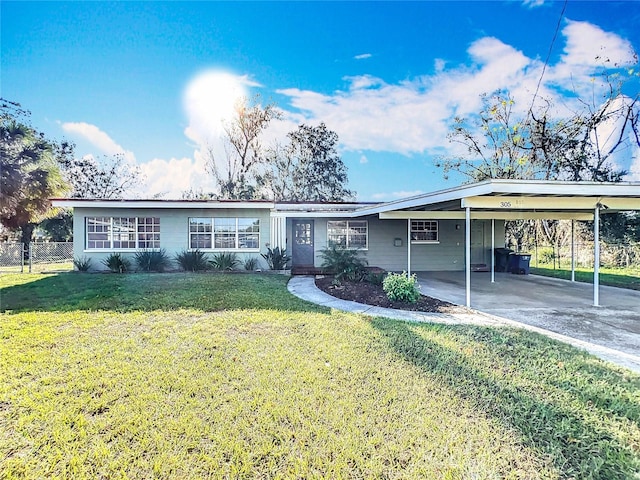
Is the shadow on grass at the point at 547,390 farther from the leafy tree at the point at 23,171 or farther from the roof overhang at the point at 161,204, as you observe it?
the leafy tree at the point at 23,171

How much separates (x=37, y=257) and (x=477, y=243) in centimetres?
2002

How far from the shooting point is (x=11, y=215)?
1425cm

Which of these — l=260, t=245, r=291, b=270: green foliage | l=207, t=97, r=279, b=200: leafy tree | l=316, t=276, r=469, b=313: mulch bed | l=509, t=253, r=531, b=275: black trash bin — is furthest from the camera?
l=207, t=97, r=279, b=200: leafy tree

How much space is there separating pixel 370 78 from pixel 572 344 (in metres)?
15.2

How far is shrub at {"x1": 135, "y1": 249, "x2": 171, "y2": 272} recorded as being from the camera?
12.1 metres

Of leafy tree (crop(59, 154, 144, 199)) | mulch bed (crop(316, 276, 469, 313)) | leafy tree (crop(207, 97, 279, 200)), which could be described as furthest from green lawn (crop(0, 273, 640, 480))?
leafy tree (crop(59, 154, 144, 199))

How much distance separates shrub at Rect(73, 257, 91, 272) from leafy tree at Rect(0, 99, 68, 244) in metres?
3.59

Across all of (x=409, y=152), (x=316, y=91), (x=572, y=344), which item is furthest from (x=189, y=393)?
(x=409, y=152)

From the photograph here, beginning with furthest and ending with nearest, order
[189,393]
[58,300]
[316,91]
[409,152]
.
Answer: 1. [409,152]
2. [316,91]
3. [58,300]
4. [189,393]

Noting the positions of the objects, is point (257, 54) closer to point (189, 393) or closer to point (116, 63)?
point (116, 63)

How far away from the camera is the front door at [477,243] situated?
14.5 meters

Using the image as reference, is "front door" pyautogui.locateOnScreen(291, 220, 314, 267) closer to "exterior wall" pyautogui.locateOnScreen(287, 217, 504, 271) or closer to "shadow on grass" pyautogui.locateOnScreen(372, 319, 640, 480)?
"exterior wall" pyautogui.locateOnScreen(287, 217, 504, 271)

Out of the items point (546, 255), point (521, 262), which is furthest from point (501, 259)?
point (546, 255)

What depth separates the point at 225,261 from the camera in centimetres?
1213
